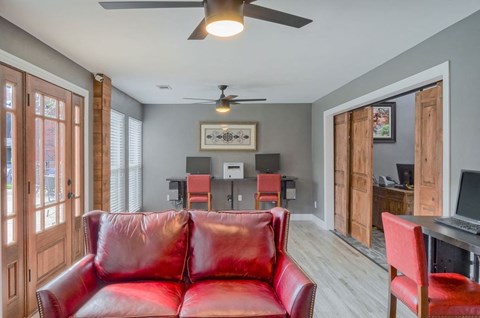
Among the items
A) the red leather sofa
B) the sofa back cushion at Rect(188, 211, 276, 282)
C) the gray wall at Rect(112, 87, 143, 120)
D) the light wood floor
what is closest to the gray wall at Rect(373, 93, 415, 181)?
the light wood floor

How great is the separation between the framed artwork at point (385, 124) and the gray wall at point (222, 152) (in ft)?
4.29

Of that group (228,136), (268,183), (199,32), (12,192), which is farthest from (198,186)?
(199,32)

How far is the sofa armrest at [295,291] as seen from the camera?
1717 mm

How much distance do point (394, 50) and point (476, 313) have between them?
239cm

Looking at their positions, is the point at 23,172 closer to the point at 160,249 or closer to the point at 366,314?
the point at 160,249

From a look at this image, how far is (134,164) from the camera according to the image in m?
6.13

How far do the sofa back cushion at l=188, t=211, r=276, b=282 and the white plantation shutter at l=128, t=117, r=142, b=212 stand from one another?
396 cm

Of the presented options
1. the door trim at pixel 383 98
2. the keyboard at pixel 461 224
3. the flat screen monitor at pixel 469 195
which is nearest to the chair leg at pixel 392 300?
the keyboard at pixel 461 224

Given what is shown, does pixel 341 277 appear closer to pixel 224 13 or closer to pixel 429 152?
pixel 429 152

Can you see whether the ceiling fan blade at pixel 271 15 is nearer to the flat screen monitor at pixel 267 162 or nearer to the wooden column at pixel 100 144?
the wooden column at pixel 100 144

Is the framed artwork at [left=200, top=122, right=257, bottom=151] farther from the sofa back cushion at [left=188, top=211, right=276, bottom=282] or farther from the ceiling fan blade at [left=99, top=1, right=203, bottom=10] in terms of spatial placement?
the ceiling fan blade at [left=99, top=1, right=203, bottom=10]

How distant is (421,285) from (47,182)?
10.2 ft

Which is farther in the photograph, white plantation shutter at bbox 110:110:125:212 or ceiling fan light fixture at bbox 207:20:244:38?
white plantation shutter at bbox 110:110:125:212

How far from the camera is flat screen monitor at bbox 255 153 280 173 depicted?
640cm
